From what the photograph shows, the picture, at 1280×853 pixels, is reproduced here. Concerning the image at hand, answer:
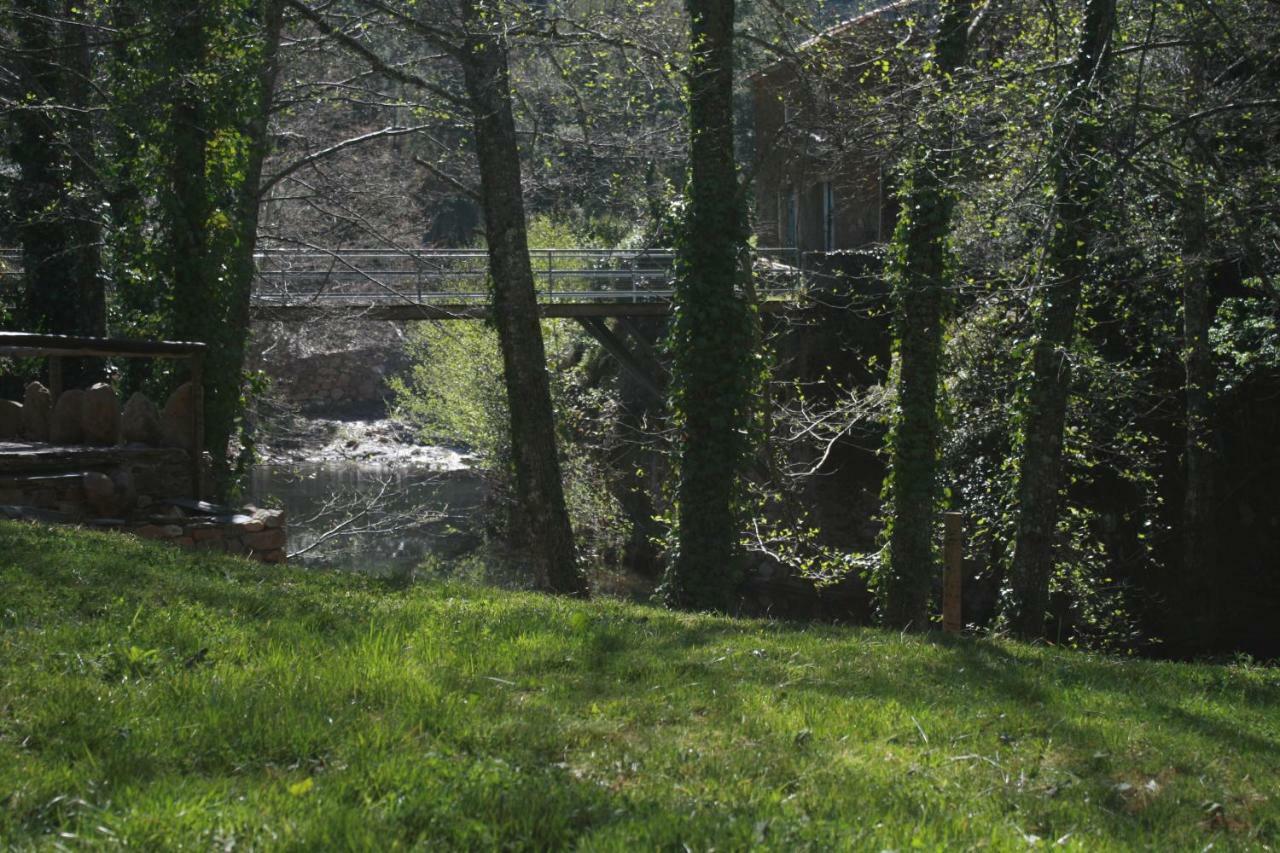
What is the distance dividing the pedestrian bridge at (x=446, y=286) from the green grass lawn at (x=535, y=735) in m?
11.0

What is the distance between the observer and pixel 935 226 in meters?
12.8

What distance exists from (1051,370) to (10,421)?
945 cm

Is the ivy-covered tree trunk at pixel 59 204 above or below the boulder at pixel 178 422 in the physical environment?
above

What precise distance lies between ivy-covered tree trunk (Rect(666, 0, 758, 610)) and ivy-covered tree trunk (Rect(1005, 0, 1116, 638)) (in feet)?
9.87

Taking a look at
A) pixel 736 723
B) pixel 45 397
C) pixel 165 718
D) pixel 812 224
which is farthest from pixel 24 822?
pixel 812 224

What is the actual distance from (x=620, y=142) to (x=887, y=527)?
567 centimetres

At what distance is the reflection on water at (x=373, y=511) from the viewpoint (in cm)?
2306

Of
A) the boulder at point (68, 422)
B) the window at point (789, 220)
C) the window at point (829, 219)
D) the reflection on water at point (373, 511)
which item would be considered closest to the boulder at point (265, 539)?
the boulder at point (68, 422)

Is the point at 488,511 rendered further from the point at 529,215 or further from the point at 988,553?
the point at 988,553

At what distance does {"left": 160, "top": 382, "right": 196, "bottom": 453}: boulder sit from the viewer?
9.93m

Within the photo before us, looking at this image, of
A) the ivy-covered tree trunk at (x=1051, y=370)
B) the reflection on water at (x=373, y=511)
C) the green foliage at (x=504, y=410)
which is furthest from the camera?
the green foliage at (x=504, y=410)

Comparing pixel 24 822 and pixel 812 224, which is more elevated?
pixel 812 224

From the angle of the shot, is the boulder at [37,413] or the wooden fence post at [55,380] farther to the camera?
the boulder at [37,413]

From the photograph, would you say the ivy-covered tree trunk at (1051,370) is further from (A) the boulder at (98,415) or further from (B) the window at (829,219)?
(B) the window at (829,219)
